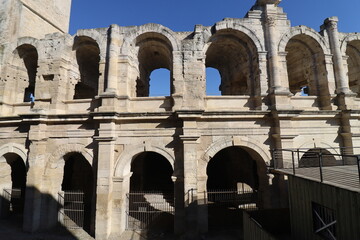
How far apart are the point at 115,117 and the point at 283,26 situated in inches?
373

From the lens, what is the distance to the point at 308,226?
5.42 meters

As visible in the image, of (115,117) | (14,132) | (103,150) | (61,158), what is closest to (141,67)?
(115,117)

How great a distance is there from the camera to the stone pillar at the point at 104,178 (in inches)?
320

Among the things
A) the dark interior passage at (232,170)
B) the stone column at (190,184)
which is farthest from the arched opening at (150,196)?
the dark interior passage at (232,170)

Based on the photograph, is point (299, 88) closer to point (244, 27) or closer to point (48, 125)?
point (244, 27)

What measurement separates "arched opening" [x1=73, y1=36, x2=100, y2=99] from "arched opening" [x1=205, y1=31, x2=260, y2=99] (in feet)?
21.5

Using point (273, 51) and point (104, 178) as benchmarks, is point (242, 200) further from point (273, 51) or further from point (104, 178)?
point (273, 51)

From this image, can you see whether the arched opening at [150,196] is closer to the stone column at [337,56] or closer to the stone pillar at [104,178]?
the stone pillar at [104,178]

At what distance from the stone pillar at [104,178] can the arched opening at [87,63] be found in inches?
178

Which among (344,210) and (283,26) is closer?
(344,210)

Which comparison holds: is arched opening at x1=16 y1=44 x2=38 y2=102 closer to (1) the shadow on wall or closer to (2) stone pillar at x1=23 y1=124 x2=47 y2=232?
(2) stone pillar at x1=23 y1=124 x2=47 y2=232

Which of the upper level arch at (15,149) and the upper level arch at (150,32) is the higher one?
the upper level arch at (150,32)

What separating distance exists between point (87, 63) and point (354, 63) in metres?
16.2

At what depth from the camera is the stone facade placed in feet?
28.0
